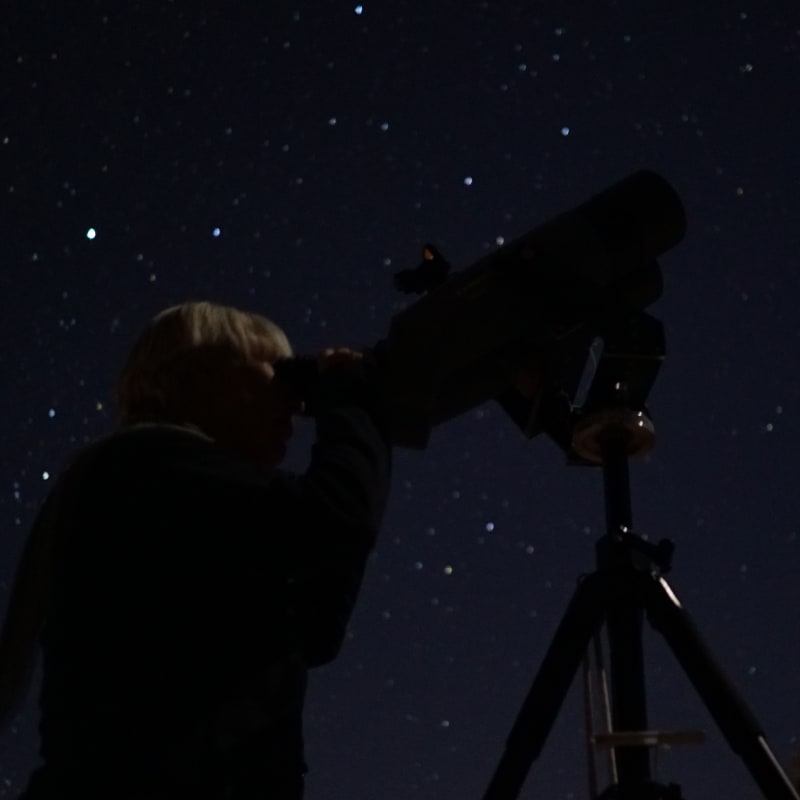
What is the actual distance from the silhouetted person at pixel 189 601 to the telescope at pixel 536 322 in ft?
0.50

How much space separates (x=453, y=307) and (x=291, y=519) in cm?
42

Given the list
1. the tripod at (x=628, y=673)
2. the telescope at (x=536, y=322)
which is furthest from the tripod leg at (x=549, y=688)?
the telescope at (x=536, y=322)

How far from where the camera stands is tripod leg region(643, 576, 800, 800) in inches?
38.8

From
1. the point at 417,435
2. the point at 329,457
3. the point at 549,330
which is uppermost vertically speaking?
the point at 549,330

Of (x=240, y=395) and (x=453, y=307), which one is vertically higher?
(x=453, y=307)

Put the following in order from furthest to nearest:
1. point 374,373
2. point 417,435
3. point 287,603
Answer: point 417,435 < point 374,373 < point 287,603

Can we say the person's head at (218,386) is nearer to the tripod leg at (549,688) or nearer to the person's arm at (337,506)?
the person's arm at (337,506)

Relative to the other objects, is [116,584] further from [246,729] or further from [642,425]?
[642,425]

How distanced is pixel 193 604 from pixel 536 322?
1.84 ft

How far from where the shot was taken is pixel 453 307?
1.19 m

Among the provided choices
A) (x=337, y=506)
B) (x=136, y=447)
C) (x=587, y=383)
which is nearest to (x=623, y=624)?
(x=587, y=383)

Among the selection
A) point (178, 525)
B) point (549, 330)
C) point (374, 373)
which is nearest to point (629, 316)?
point (549, 330)

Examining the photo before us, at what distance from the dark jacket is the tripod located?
0.85 feet

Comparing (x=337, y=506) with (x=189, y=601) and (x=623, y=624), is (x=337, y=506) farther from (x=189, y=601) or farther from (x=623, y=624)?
(x=623, y=624)
